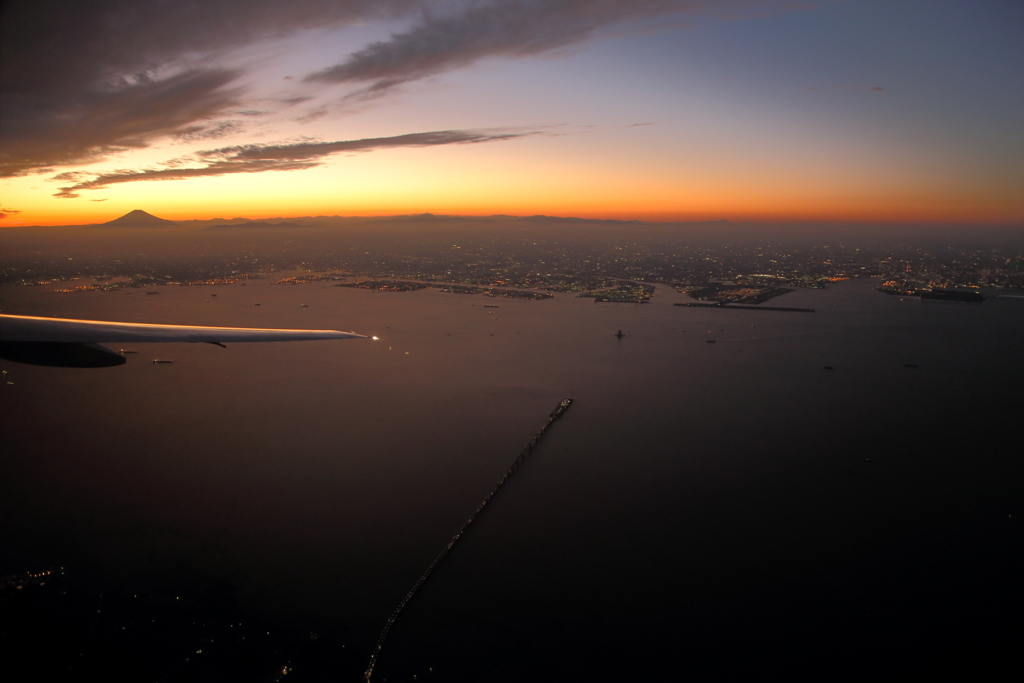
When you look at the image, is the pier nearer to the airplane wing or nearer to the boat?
the boat

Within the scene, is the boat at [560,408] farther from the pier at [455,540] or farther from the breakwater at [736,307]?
the breakwater at [736,307]

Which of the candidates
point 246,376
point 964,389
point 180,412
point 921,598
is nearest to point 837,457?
point 921,598

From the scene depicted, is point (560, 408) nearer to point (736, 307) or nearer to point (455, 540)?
point (455, 540)

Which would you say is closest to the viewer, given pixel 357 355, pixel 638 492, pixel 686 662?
pixel 686 662

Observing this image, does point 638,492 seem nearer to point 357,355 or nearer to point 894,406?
point 894,406

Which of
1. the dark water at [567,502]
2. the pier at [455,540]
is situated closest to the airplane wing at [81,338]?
the dark water at [567,502]
